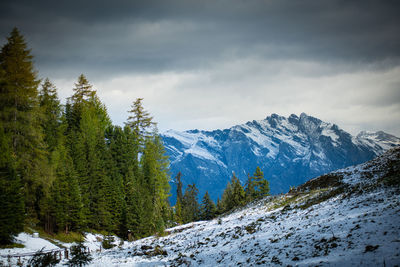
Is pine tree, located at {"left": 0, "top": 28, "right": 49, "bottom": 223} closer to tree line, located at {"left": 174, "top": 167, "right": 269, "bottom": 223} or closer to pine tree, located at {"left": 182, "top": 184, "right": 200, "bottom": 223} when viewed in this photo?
tree line, located at {"left": 174, "top": 167, "right": 269, "bottom": 223}

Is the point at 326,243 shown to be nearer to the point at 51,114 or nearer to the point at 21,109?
the point at 21,109

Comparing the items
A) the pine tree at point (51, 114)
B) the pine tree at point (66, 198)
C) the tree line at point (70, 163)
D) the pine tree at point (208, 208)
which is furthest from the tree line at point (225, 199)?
the pine tree at point (51, 114)

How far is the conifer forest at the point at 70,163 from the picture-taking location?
76.8 feet

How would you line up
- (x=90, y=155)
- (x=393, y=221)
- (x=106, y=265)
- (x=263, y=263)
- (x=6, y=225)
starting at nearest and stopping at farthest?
(x=393, y=221) → (x=263, y=263) → (x=106, y=265) → (x=6, y=225) → (x=90, y=155)

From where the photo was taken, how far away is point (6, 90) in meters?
23.5

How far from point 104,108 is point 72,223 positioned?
2128cm

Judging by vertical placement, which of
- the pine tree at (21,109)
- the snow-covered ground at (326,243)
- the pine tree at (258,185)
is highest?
the pine tree at (21,109)

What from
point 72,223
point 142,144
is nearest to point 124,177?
point 142,144

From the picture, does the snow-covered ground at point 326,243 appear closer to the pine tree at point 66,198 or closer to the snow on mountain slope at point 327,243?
the snow on mountain slope at point 327,243

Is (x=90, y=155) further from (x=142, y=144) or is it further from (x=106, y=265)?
(x=106, y=265)

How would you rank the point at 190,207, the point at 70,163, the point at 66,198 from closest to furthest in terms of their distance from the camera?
the point at 66,198
the point at 70,163
the point at 190,207

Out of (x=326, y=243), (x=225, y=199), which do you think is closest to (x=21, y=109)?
(x=326, y=243)

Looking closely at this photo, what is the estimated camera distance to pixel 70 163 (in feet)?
110

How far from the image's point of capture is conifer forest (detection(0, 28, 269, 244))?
922 inches
